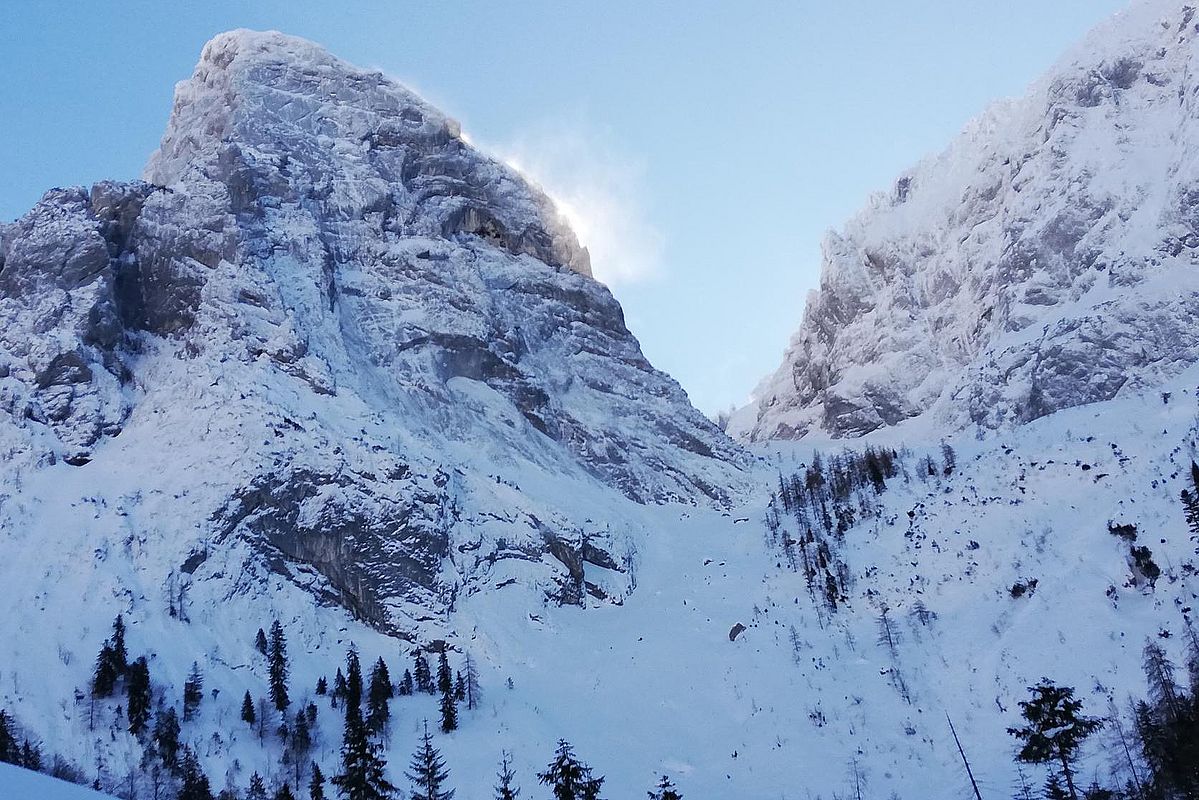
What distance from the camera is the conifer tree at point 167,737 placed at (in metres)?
65.3

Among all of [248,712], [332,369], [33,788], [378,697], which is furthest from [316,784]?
[332,369]

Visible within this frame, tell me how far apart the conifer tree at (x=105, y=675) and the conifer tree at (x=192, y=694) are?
5.00 m

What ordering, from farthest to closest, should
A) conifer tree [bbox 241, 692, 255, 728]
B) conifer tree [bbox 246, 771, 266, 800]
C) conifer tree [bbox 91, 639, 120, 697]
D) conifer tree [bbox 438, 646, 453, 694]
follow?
1. conifer tree [bbox 438, 646, 453, 694]
2. conifer tree [bbox 91, 639, 120, 697]
3. conifer tree [bbox 241, 692, 255, 728]
4. conifer tree [bbox 246, 771, 266, 800]

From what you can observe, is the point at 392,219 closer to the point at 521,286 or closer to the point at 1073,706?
the point at 521,286

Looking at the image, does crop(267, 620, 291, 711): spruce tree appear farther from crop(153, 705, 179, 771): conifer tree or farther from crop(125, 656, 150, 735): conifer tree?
crop(125, 656, 150, 735): conifer tree

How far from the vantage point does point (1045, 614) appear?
5544 cm

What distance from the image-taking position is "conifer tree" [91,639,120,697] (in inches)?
2803

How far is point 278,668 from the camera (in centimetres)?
7612

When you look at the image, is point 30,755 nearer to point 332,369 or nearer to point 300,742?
point 300,742

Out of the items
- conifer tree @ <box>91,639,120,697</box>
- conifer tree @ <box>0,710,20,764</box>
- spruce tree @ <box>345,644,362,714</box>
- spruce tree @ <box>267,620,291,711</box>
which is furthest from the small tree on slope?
conifer tree @ <box>91,639,120,697</box>

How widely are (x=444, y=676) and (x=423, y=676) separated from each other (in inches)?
107

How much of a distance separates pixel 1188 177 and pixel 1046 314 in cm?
3345

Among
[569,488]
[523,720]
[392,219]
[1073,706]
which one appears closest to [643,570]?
[569,488]

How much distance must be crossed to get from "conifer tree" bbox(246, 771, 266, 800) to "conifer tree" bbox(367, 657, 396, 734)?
746cm
